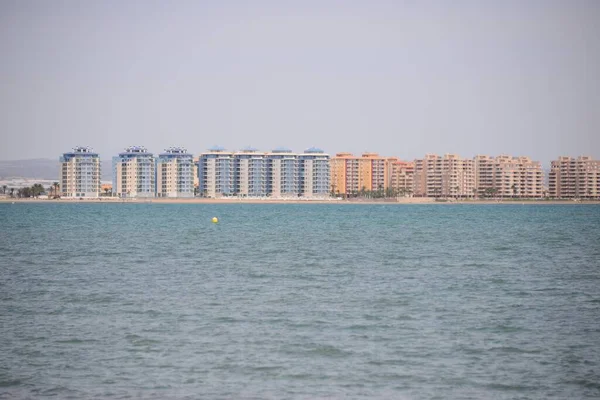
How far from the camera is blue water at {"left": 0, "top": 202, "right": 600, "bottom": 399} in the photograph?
13930 mm

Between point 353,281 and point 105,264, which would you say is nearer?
point 353,281

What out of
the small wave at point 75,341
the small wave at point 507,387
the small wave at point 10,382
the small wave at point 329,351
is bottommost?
the small wave at point 507,387

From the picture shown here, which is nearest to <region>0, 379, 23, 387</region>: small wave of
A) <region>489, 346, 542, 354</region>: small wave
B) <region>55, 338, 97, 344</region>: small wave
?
<region>55, 338, 97, 344</region>: small wave

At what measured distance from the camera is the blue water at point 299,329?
13930mm

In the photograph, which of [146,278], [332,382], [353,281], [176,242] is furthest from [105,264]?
[332,382]

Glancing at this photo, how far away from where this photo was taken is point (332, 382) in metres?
14.0

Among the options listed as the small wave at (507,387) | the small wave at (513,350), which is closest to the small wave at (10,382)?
the small wave at (507,387)

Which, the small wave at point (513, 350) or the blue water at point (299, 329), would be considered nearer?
the blue water at point (299, 329)

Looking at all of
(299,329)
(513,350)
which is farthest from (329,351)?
(513,350)

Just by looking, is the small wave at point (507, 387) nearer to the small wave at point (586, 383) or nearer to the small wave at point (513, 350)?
the small wave at point (586, 383)

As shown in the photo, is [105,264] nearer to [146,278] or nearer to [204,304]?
[146,278]

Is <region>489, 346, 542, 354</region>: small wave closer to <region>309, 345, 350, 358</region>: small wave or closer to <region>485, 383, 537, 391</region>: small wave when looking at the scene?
<region>485, 383, 537, 391</region>: small wave

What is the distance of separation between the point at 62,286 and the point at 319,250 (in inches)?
707

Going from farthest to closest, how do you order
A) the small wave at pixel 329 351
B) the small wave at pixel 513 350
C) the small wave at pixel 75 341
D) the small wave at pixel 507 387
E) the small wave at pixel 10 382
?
the small wave at pixel 75 341 < the small wave at pixel 513 350 < the small wave at pixel 329 351 < the small wave at pixel 10 382 < the small wave at pixel 507 387
